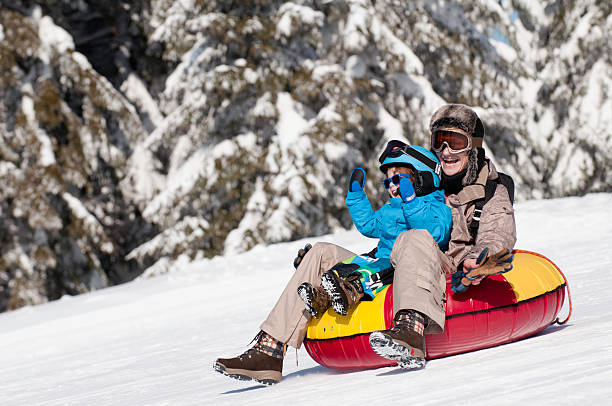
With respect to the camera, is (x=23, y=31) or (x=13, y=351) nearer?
(x=13, y=351)

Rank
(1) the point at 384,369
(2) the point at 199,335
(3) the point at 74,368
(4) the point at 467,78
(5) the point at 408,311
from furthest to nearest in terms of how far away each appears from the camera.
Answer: (4) the point at 467,78 → (2) the point at 199,335 → (3) the point at 74,368 → (1) the point at 384,369 → (5) the point at 408,311

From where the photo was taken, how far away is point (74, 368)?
5375mm

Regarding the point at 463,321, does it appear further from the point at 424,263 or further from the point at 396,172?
the point at 396,172

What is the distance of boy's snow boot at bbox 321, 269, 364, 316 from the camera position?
331 centimetres

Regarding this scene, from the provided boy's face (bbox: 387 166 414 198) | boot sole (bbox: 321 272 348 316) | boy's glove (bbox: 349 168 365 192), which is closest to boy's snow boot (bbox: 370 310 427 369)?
boot sole (bbox: 321 272 348 316)

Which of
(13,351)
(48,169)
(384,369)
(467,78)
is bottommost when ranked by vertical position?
(13,351)

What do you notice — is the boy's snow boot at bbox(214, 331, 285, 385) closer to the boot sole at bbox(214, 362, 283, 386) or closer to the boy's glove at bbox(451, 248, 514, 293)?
the boot sole at bbox(214, 362, 283, 386)

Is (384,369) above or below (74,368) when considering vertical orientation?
above

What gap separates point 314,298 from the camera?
3.34 metres

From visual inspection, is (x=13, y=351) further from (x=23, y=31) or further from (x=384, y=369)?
(x=23, y=31)

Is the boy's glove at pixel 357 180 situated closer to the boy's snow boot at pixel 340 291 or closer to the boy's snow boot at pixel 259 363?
the boy's snow boot at pixel 340 291

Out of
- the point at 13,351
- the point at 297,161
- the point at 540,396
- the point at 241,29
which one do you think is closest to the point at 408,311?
the point at 540,396

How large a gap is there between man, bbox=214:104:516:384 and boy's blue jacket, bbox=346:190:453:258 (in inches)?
4.8

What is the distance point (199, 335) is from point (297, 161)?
231 inches
